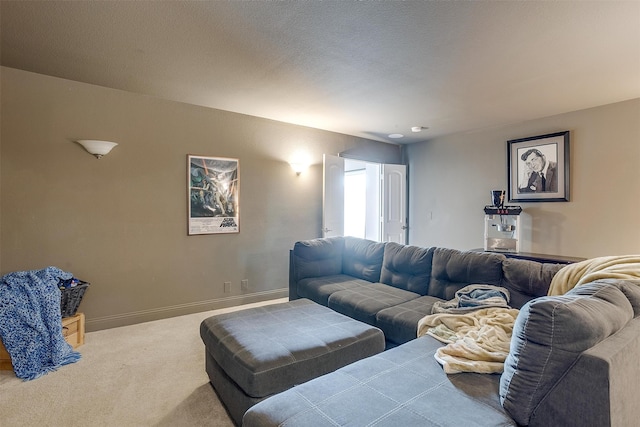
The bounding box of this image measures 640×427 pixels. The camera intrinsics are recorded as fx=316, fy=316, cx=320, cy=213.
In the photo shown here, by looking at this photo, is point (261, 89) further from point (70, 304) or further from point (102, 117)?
point (70, 304)

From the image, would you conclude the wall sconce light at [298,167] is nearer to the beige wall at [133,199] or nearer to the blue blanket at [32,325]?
the beige wall at [133,199]

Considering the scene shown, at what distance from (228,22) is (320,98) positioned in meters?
1.50

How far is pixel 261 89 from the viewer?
10.3ft

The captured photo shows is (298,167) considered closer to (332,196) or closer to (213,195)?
(332,196)

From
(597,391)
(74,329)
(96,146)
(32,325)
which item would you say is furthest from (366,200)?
(597,391)

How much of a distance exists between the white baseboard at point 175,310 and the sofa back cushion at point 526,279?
2.84 metres

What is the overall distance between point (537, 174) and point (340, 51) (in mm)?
3357

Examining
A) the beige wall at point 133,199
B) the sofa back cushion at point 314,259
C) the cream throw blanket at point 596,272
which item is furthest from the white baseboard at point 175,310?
the cream throw blanket at point 596,272

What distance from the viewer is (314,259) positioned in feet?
11.7

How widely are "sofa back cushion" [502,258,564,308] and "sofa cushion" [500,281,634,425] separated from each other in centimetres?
103

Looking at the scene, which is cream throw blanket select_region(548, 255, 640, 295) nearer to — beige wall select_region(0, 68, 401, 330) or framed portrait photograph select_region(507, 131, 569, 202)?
framed portrait photograph select_region(507, 131, 569, 202)

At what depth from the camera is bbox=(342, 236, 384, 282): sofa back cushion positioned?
135 inches

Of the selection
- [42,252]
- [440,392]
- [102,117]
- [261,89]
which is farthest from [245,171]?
[440,392]

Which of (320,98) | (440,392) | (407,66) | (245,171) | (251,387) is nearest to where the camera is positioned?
(440,392)
